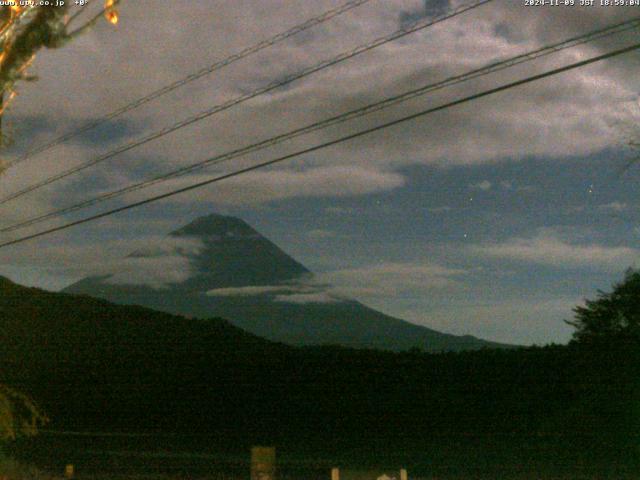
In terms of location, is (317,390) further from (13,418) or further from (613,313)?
(13,418)

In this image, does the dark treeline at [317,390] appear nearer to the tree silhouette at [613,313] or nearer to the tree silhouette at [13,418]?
the tree silhouette at [613,313]

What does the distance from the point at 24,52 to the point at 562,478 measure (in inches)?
739

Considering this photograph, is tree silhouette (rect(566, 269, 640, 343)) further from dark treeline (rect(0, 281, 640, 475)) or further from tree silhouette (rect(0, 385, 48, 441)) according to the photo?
tree silhouette (rect(0, 385, 48, 441))

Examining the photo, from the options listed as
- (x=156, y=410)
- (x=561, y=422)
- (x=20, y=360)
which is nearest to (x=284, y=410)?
(x=156, y=410)

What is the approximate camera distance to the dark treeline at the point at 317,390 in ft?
96.4

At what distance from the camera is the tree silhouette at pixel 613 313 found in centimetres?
3512

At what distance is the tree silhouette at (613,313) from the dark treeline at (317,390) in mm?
3202

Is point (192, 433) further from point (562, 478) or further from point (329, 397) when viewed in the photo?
point (562, 478)

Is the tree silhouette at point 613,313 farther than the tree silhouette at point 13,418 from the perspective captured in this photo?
Yes

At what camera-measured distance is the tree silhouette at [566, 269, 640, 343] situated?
115 feet

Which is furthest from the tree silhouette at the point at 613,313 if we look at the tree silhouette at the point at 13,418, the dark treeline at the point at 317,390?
the tree silhouette at the point at 13,418

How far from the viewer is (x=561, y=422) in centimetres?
2938

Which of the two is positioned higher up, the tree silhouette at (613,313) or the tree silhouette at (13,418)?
the tree silhouette at (613,313)

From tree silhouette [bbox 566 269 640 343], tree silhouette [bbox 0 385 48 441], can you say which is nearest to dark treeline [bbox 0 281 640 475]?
tree silhouette [bbox 566 269 640 343]
